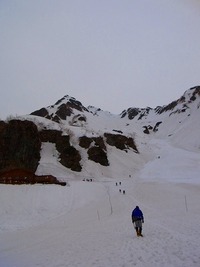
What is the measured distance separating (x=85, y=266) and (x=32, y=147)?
56.4 meters

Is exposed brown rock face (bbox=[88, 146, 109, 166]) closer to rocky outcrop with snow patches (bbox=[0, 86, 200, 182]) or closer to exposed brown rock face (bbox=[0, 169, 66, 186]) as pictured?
rocky outcrop with snow patches (bbox=[0, 86, 200, 182])

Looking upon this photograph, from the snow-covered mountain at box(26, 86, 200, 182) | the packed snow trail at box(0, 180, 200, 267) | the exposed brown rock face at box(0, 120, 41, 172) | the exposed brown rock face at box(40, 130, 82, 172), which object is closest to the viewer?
the packed snow trail at box(0, 180, 200, 267)

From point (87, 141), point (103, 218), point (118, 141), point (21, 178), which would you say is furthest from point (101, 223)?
point (118, 141)

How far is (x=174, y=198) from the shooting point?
42781 millimetres

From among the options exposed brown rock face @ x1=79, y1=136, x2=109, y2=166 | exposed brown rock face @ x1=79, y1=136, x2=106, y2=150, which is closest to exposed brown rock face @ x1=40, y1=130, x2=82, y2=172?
exposed brown rock face @ x1=79, y1=136, x2=109, y2=166

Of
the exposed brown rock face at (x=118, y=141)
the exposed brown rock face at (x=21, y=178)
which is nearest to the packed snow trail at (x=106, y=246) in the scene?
the exposed brown rock face at (x=21, y=178)

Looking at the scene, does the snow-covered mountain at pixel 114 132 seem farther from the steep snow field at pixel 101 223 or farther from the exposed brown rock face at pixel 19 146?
the steep snow field at pixel 101 223

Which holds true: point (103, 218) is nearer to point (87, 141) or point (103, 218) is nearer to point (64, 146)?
point (64, 146)

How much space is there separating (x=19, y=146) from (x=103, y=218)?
132 feet

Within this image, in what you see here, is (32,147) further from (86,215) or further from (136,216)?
(136,216)

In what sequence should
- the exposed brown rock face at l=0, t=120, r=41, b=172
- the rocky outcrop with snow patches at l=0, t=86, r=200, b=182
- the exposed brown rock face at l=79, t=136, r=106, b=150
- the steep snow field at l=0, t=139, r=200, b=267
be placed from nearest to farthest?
the steep snow field at l=0, t=139, r=200, b=267
the exposed brown rock face at l=0, t=120, r=41, b=172
the rocky outcrop with snow patches at l=0, t=86, r=200, b=182
the exposed brown rock face at l=79, t=136, r=106, b=150

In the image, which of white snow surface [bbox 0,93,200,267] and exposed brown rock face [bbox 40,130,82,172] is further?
exposed brown rock face [bbox 40,130,82,172]

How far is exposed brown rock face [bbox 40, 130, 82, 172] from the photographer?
7525 cm

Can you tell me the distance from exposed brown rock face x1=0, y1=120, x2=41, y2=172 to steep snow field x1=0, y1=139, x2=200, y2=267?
4.16 meters
